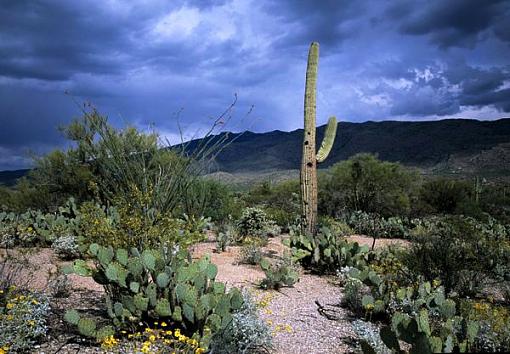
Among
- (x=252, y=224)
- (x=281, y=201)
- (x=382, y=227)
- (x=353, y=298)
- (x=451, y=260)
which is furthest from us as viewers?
(x=281, y=201)

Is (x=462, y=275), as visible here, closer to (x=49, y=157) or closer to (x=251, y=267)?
(x=251, y=267)

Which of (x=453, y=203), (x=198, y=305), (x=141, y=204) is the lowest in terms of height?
(x=453, y=203)

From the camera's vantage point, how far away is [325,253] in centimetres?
941

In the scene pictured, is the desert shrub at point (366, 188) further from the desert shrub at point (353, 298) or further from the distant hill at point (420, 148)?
the distant hill at point (420, 148)

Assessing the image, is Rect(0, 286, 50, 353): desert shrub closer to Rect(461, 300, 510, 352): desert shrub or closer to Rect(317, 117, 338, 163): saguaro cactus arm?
Rect(461, 300, 510, 352): desert shrub

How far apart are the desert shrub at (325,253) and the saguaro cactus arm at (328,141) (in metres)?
2.22

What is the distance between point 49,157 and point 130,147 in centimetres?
769

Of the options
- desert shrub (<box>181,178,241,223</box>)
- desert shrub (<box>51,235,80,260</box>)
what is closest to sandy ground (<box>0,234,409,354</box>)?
desert shrub (<box>51,235,80,260</box>)

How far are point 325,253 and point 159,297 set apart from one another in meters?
4.67

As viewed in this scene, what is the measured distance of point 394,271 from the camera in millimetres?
8188

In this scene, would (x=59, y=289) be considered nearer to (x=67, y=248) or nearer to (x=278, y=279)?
(x=67, y=248)

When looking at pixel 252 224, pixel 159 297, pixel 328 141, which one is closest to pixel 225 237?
pixel 252 224

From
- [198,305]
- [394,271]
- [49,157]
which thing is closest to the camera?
[198,305]

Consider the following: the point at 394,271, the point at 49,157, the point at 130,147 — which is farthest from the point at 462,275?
the point at 49,157
